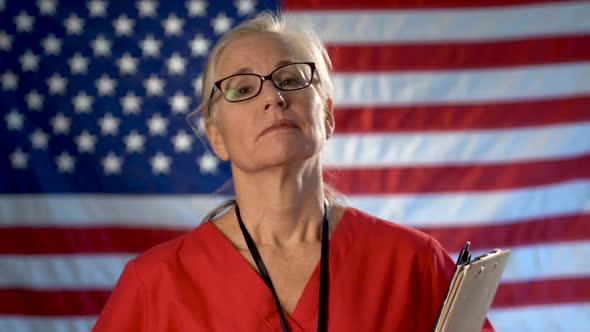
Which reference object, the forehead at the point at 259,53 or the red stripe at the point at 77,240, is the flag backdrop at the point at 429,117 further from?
the forehead at the point at 259,53

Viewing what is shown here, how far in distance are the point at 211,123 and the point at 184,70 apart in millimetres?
943

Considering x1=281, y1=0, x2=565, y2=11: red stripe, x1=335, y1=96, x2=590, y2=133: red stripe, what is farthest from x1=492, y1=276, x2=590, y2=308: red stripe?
x1=281, y1=0, x2=565, y2=11: red stripe

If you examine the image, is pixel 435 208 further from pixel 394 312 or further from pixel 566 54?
pixel 394 312

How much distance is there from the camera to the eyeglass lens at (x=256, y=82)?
1457 mm

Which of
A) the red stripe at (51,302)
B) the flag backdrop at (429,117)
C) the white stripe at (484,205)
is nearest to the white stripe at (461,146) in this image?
the flag backdrop at (429,117)

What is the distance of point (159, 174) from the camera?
97.6 inches

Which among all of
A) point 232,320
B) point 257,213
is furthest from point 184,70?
point 232,320

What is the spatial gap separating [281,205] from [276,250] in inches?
3.8

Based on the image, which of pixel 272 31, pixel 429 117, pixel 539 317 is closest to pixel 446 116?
pixel 429 117

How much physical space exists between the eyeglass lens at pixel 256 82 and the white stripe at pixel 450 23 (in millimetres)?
1103

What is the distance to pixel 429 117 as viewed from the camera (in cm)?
256

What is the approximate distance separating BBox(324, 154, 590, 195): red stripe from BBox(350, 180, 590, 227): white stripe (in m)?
0.02

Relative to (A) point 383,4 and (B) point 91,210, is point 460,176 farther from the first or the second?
(B) point 91,210

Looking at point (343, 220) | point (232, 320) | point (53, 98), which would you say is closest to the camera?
point (232, 320)
